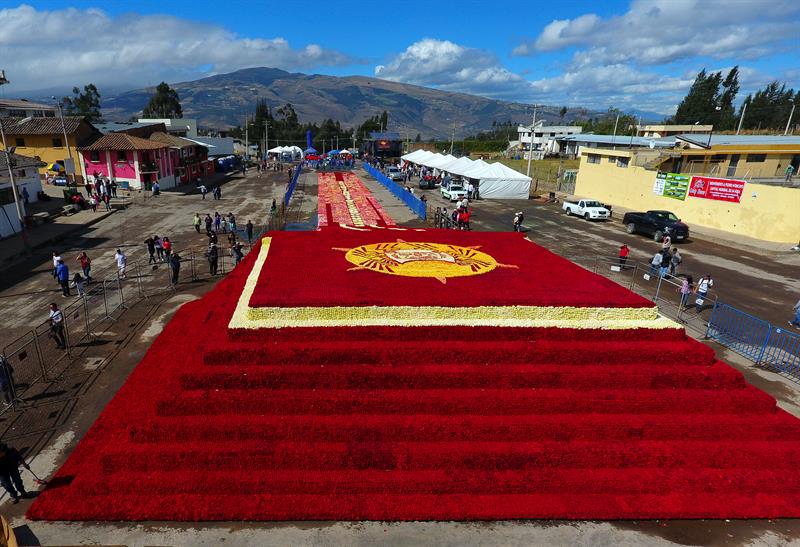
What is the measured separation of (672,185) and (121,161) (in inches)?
1902

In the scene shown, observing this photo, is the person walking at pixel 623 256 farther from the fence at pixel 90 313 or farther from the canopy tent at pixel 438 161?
the canopy tent at pixel 438 161

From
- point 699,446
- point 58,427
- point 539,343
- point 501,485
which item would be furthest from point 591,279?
point 58,427

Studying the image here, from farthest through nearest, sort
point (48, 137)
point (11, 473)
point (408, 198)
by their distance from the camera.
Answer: point (48, 137) → point (408, 198) → point (11, 473)

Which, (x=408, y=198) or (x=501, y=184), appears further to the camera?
(x=501, y=184)

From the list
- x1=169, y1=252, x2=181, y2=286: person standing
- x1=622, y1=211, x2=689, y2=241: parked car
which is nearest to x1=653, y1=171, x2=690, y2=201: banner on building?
x1=622, y1=211, x2=689, y2=241: parked car

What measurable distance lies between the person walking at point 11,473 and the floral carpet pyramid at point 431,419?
49 cm

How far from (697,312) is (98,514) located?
1918cm

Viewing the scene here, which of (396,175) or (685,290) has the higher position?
(396,175)

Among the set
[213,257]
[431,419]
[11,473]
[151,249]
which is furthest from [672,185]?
[11,473]

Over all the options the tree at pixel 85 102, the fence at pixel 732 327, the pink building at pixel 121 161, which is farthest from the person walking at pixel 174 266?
the tree at pixel 85 102

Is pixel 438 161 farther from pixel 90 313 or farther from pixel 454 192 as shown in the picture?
pixel 90 313

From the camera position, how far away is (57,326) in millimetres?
12508

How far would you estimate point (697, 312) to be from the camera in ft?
55.5

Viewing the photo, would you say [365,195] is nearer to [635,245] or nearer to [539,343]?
[635,245]
